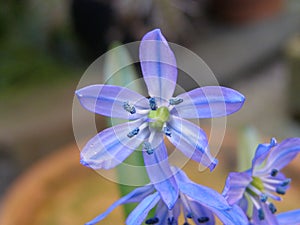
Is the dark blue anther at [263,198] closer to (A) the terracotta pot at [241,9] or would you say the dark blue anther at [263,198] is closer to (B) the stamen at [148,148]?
(B) the stamen at [148,148]

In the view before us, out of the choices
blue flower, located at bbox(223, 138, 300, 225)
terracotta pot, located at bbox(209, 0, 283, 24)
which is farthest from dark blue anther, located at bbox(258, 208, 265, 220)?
terracotta pot, located at bbox(209, 0, 283, 24)

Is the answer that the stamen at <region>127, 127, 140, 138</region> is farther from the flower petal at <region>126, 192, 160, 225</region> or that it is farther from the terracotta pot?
the terracotta pot

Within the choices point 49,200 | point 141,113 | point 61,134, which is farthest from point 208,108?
point 61,134

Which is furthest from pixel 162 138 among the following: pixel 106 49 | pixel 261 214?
pixel 106 49

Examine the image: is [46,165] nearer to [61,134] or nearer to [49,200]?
[49,200]

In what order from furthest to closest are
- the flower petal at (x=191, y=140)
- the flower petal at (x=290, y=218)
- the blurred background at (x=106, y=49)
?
the blurred background at (x=106, y=49) < the flower petal at (x=290, y=218) < the flower petal at (x=191, y=140)

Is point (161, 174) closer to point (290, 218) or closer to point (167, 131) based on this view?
point (167, 131)

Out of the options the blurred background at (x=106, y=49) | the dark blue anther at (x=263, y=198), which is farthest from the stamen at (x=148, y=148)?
the blurred background at (x=106, y=49)
